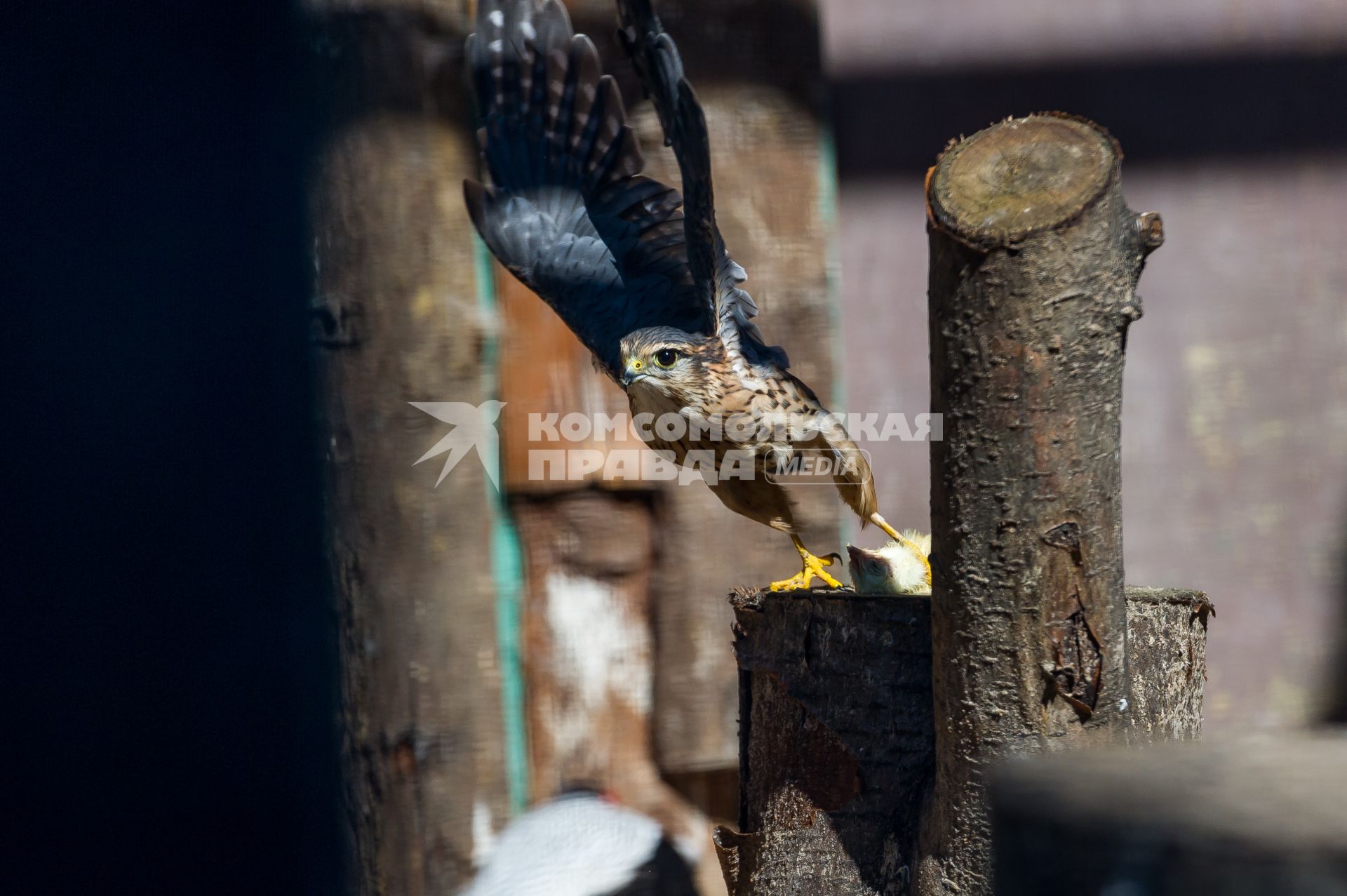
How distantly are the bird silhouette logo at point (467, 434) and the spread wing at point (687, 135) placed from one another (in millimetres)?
786

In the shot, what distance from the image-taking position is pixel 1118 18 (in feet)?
9.62

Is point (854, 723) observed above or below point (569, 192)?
below

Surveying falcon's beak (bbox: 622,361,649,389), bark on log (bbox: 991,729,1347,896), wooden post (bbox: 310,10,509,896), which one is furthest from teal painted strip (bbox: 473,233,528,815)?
bark on log (bbox: 991,729,1347,896)

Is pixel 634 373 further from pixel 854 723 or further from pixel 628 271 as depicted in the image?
pixel 854 723

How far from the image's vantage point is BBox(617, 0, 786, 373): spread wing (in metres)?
1.90

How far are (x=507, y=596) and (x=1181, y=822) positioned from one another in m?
2.33

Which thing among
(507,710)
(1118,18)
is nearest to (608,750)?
(507,710)

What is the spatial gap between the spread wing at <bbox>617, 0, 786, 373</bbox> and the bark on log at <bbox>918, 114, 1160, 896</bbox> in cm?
63

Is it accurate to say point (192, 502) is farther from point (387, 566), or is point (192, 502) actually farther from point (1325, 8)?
point (1325, 8)

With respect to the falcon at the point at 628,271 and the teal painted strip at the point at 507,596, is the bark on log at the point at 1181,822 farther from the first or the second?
the teal painted strip at the point at 507,596

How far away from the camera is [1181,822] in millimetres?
650

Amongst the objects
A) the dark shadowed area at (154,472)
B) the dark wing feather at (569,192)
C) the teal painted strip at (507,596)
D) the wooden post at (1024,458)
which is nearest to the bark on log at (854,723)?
the wooden post at (1024,458)

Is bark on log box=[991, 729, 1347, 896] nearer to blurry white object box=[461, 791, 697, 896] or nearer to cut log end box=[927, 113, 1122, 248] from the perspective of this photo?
cut log end box=[927, 113, 1122, 248]

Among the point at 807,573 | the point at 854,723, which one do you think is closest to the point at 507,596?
the point at 807,573
